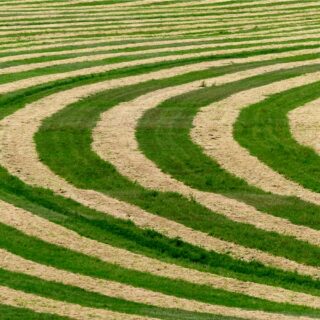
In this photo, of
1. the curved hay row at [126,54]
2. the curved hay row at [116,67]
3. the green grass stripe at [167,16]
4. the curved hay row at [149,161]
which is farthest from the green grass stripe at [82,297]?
the green grass stripe at [167,16]

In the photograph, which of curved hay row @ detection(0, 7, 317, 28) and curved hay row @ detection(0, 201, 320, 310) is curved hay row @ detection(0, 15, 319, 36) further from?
curved hay row @ detection(0, 201, 320, 310)

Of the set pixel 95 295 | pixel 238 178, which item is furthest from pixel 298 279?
pixel 238 178

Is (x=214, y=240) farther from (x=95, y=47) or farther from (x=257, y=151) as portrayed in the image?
(x=95, y=47)

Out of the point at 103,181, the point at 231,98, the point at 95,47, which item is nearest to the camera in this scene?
the point at 103,181

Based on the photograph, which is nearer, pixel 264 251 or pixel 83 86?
pixel 264 251

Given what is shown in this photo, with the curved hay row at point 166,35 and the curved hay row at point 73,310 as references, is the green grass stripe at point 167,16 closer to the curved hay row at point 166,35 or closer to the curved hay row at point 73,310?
the curved hay row at point 166,35

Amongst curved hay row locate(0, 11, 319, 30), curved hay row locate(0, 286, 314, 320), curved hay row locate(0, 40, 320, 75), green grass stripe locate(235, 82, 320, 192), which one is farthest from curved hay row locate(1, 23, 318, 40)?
curved hay row locate(0, 286, 314, 320)

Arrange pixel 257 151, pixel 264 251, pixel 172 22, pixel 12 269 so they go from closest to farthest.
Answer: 1. pixel 12 269
2. pixel 264 251
3. pixel 257 151
4. pixel 172 22

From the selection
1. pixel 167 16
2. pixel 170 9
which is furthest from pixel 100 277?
pixel 170 9
